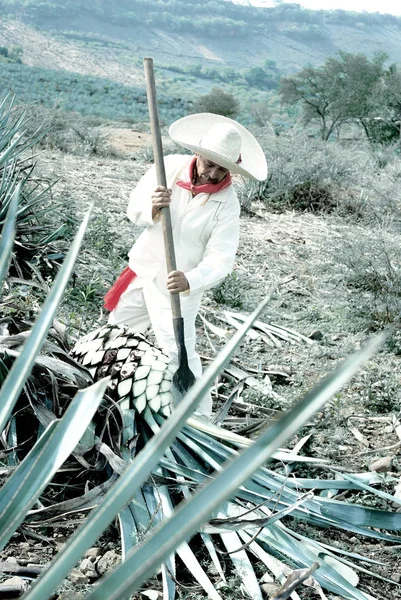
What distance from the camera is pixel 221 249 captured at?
137 inches

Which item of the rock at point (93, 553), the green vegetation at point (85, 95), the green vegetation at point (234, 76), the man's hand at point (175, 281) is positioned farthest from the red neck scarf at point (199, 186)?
the green vegetation at point (234, 76)

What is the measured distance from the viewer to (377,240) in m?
6.20

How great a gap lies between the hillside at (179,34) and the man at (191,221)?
64457 millimetres

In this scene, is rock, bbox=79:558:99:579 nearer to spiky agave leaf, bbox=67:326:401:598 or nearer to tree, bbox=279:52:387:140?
spiky agave leaf, bbox=67:326:401:598

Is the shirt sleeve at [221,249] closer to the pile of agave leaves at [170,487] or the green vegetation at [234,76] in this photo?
the pile of agave leaves at [170,487]

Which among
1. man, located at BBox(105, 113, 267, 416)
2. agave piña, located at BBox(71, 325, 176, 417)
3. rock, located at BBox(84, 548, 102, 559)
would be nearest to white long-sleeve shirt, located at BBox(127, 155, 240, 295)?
man, located at BBox(105, 113, 267, 416)

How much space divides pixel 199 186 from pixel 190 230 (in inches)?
8.9

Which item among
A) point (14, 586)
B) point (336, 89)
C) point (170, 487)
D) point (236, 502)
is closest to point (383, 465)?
point (236, 502)

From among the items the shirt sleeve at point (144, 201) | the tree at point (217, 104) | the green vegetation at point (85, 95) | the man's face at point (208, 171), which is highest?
the man's face at point (208, 171)

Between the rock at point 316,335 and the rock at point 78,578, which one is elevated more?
the rock at point 78,578

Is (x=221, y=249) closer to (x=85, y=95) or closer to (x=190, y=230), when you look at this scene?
(x=190, y=230)

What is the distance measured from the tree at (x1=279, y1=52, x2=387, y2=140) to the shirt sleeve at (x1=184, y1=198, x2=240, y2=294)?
26036 millimetres

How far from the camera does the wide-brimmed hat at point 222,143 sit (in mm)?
3355

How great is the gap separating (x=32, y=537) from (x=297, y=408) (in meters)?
1.86
